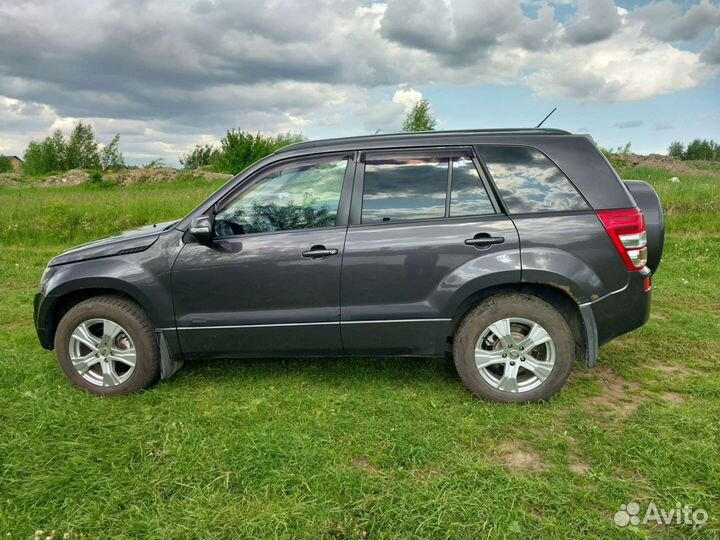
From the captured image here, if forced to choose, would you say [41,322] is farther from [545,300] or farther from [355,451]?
[545,300]

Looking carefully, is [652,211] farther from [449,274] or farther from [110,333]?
[110,333]

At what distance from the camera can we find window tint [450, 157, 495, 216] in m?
3.45

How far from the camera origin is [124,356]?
12.1 feet

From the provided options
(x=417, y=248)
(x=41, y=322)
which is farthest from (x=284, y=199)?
(x=41, y=322)

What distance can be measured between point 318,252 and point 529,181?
4.94 ft

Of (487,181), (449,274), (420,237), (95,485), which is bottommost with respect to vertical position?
(95,485)

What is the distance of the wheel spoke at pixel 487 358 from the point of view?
3.45 meters

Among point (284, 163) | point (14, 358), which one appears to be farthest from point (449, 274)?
point (14, 358)

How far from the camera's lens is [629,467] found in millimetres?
2773

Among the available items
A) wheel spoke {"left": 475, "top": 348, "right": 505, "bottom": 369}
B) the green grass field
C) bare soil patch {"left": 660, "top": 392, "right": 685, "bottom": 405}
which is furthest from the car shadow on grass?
bare soil patch {"left": 660, "top": 392, "right": 685, "bottom": 405}

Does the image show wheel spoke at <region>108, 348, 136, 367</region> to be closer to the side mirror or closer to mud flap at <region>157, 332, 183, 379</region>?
mud flap at <region>157, 332, 183, 379</region>

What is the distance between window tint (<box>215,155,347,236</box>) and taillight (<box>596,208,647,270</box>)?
1.80 meters

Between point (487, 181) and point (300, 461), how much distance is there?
2151 mm

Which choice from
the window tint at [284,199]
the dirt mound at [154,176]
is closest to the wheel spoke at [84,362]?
the window tint at [284,199]
